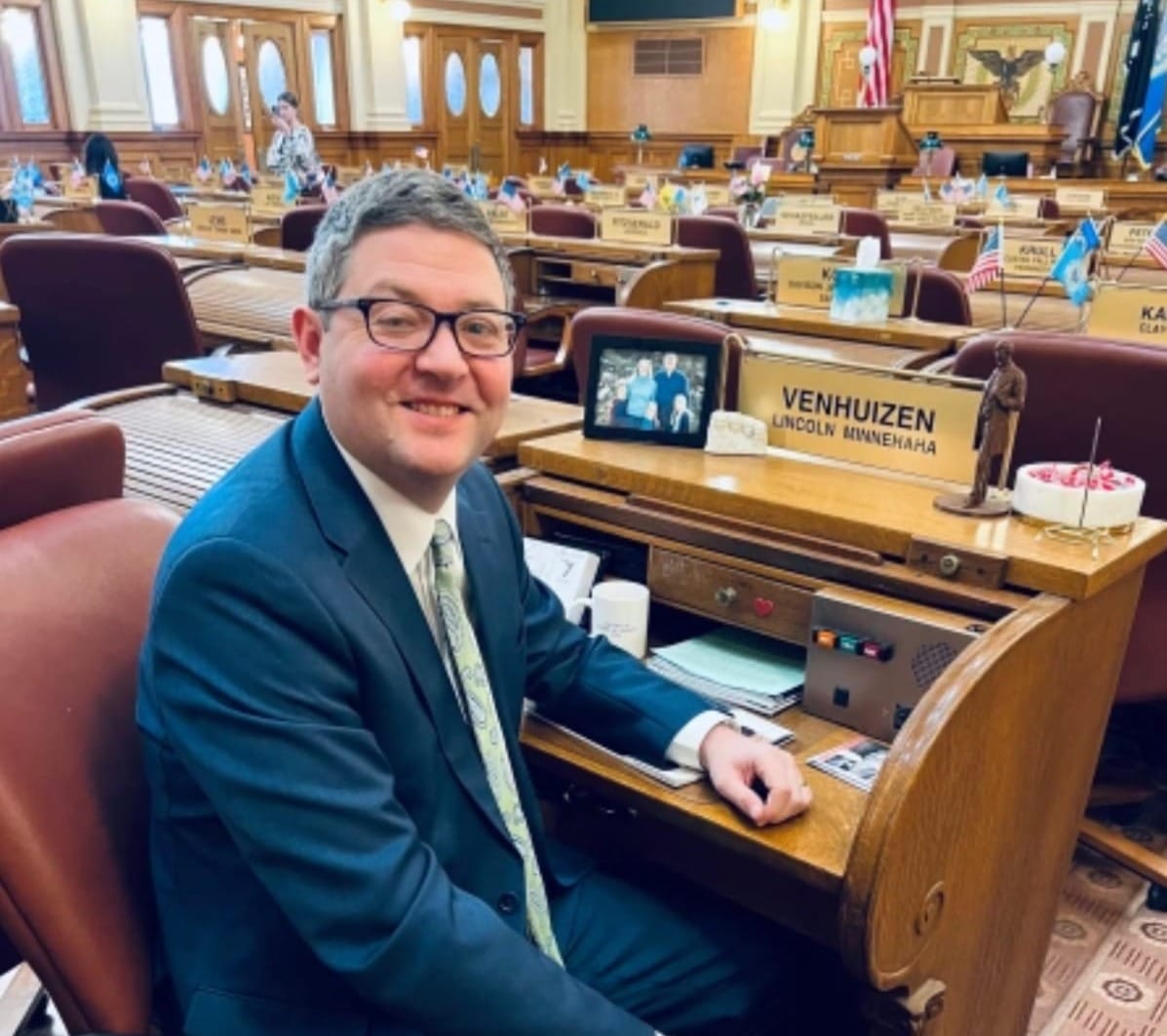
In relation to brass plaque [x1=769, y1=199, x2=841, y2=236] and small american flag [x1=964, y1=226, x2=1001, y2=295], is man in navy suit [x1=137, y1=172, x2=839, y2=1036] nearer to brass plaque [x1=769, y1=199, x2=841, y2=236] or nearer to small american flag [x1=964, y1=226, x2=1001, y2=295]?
small american flag [x1=964, y1=226, x2=1001, y2=295]

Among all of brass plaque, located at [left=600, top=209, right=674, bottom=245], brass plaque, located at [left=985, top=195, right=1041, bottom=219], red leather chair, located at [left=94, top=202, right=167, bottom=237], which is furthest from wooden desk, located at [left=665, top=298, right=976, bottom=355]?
brass plaque, located at [left=985, top=195, right=1041, bottom=219]

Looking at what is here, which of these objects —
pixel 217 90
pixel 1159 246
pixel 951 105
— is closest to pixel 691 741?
pixel 1159 246

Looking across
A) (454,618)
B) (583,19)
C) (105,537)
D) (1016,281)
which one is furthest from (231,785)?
(583,19)

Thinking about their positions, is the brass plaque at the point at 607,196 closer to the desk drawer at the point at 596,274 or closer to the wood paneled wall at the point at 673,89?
the desk drawer at the point at 596,274

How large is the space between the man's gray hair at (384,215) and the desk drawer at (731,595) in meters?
0.49

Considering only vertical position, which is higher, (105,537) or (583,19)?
(583,19)

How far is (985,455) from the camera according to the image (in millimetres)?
1193

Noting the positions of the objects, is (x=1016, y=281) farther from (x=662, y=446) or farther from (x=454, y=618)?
(x=454, y=618)

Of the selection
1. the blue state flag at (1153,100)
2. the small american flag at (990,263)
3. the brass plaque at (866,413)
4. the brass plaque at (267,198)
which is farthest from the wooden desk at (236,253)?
the blue state flag at (1153,100)

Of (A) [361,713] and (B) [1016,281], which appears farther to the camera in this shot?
(B) [1016,281]

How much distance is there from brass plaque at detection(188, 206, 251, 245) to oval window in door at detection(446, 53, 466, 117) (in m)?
8.70

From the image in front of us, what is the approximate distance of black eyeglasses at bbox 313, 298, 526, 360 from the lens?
905 millimetres

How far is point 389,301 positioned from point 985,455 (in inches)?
27.1

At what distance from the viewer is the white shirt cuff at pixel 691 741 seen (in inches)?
43.3
